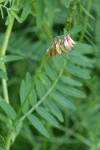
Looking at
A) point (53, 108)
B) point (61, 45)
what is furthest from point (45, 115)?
point (61, 45)

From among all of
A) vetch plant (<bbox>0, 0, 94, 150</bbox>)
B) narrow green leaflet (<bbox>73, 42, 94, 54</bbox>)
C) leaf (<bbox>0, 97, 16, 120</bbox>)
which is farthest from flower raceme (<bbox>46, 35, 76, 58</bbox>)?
narrow green leaflet (<bbox>73, 42, 94, 54</bbox>)

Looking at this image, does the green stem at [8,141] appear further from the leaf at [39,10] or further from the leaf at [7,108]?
the leaf at [39,10]

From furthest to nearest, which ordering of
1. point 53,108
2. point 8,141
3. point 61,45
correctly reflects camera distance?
point 53,108 < point 8,141 < point 61,45

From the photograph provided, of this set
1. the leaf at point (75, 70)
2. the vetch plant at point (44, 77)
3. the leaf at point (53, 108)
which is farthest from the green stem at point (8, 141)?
the leaf at point (75, 70)

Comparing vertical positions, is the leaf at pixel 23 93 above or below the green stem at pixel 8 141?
above

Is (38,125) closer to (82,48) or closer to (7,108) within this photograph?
(7,108)

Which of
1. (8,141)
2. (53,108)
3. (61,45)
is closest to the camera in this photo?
(61,45)

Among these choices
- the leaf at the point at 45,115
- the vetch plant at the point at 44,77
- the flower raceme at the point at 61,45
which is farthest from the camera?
the leaf at the point at 45,115

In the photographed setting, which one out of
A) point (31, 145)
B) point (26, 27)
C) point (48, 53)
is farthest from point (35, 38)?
point (48, 53)

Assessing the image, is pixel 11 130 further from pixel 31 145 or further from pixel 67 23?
pixel 31 145

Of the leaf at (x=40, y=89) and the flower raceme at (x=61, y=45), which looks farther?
the leaf at (x=40, y=89)

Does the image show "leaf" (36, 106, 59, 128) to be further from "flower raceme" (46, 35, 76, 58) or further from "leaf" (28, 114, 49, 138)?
"flower raceme" (46, 35, 76, 58)
